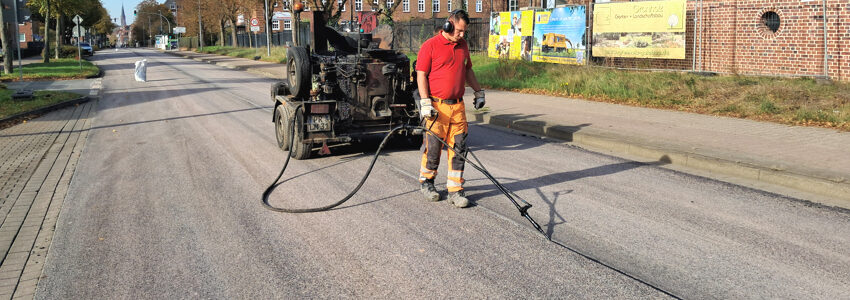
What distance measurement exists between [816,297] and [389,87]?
598 centimetres

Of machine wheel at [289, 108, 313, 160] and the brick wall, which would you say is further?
the brick wall

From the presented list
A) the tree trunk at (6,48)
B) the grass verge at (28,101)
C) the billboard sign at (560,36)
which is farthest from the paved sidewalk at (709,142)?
the tree trunk at (6,48)

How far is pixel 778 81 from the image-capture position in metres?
13.8

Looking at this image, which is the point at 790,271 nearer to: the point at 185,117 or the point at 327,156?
the point at 327,156

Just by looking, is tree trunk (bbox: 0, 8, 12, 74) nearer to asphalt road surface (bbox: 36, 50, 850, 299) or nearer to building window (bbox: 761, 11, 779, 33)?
asphalt road surface (bbox: 36, 50, 850, 299)

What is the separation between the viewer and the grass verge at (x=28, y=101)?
15.2 m

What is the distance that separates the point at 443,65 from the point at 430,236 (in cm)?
178

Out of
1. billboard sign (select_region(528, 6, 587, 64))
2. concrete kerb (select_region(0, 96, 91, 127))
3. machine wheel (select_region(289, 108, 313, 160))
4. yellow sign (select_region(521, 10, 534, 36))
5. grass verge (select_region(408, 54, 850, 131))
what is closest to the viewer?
machine wheel (select_region(289, 108, 313, 160))

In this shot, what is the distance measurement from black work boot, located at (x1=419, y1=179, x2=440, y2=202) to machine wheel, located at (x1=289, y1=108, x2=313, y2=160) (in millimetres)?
2662

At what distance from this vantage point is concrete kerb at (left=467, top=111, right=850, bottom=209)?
666 centimetres

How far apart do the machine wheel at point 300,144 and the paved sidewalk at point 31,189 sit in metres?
2.75

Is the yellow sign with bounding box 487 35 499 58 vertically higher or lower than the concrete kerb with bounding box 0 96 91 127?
higher

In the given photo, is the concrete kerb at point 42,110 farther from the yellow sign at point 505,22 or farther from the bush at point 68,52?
the bush at point 68,52

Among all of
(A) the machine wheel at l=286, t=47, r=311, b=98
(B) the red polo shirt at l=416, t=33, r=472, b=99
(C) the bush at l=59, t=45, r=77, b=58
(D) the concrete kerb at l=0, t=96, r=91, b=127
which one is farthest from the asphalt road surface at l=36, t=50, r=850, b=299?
(C) the bush at l=59, t=45, r=77, b=58
